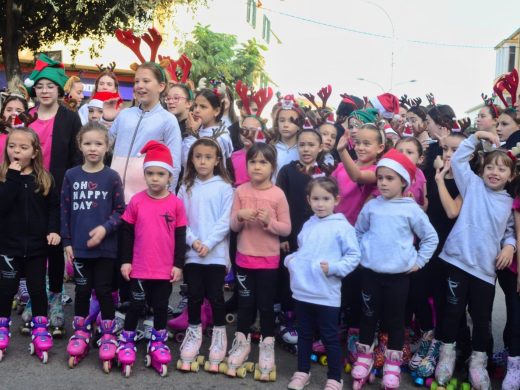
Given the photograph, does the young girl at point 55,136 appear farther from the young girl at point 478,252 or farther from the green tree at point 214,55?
the green tree at point 214,55

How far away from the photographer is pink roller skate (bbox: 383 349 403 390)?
177 inches

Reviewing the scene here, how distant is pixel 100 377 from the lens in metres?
4.43

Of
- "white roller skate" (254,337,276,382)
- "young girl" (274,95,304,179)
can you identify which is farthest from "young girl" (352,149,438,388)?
"young girl" (274,95,304,179)

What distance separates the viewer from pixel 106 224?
15.3 ft

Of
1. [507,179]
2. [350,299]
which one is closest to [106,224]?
[350,299]

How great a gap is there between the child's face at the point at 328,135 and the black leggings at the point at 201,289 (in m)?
2.02

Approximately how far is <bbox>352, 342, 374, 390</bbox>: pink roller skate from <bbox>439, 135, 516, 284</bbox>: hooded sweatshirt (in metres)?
0.95

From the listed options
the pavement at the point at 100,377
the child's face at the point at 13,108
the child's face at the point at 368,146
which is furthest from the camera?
the child's face at the point at 13,108

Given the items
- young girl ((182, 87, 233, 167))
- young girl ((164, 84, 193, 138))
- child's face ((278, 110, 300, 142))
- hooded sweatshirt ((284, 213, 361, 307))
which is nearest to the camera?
hooded sweatshirt ((284, 213, 361, 307))

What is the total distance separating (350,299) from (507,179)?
1589mm

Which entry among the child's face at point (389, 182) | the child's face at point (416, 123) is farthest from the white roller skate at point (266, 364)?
the child's face at point (416, 123)

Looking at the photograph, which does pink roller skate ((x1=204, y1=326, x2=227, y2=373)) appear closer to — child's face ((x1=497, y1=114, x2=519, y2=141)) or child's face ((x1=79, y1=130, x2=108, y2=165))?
child's face ((x1=79, y1=130, x2=108, y2=165))

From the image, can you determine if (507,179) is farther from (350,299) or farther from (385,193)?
(350,299)

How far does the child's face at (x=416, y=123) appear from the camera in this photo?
6660mm
